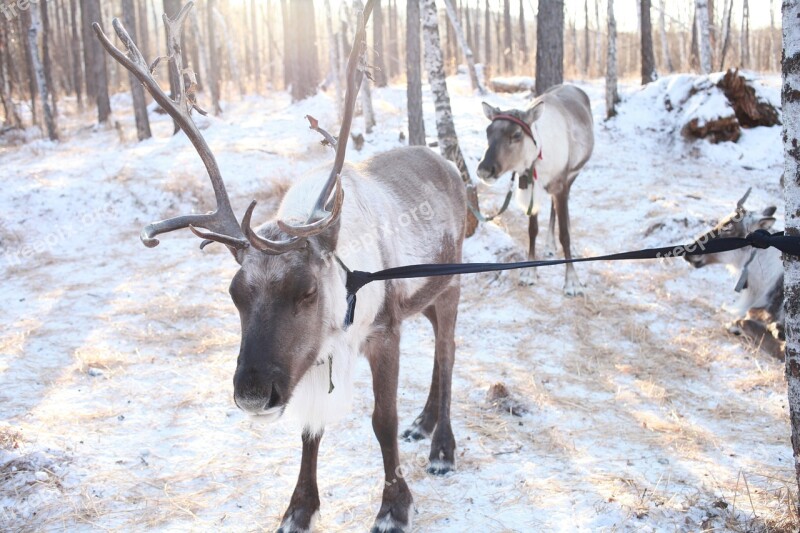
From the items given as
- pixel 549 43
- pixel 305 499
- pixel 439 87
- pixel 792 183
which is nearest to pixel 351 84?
pixel 792 183

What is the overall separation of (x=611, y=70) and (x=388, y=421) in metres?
9.81

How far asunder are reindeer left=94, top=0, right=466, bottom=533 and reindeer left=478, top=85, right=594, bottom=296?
248 cm

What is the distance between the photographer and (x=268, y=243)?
214 centimetres

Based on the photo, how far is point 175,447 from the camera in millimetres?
3488

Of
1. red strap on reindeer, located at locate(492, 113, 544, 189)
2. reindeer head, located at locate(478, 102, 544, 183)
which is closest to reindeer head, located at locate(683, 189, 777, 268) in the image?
red strap on reindeer, located at locate(492, 113, 544, 189)

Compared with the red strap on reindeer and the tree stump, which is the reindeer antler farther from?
the tree stump

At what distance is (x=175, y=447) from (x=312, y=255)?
6.06 ft

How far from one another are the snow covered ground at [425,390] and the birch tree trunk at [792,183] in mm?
547

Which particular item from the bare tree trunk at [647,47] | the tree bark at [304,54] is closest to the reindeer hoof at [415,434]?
the bare tree trunk at [647,47]

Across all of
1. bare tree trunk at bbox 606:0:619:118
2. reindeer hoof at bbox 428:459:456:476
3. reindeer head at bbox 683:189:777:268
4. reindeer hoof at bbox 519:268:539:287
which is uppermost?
bare tree trunk at bbox 606:0:619:118

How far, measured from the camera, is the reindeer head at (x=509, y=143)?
578 cm

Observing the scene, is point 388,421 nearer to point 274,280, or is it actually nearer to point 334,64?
point 274,280

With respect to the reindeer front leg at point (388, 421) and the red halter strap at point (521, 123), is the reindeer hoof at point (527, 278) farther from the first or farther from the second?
the reindeer front leg at point (388, 421)

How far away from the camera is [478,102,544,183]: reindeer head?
578 cm
